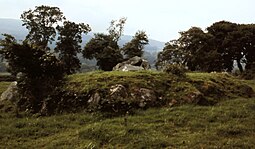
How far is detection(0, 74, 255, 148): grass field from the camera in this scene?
10938mm

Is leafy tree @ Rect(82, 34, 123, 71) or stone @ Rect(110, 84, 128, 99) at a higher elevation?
leafy tree @ Rect(82, 34, 123, 71)

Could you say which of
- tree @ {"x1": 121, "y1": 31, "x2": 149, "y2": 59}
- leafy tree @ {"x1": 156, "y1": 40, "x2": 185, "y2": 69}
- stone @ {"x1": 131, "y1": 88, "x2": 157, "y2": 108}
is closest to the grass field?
stone @ {"x1": 131, "y1": 88, "x2": 157, "y2": 108}

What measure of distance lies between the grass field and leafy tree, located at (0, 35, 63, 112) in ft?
5.22

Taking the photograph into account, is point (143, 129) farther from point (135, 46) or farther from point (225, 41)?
point (225, 41)

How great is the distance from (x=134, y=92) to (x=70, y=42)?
99.7 feet

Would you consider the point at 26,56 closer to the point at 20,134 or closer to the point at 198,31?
the point at 20,134

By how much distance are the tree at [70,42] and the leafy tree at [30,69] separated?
26.8 meters

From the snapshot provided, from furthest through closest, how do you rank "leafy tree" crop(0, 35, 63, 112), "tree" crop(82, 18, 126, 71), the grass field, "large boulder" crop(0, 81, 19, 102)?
"tree" crop(82, 18, 126, 71) < "large boulder" crop(0, 81, 19, 102) < "leafy tree" crop(0, 35, 63, 112) < the grass field

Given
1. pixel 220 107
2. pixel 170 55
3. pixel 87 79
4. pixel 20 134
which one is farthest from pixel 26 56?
pixel 170 55

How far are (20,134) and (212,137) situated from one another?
7.49m

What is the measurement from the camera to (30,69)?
1773 centimetres

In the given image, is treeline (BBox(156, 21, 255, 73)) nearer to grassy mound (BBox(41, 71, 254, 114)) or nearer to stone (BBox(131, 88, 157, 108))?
grassy mound (BBox(41, 71, 254, 114))

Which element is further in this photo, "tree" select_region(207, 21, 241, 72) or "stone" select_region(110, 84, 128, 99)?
"tree" select_region(207, 21, 241, 72)

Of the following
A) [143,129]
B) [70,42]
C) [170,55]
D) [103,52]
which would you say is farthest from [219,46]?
[143,129]
